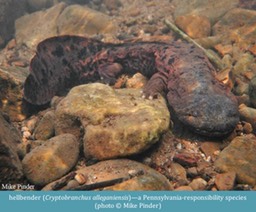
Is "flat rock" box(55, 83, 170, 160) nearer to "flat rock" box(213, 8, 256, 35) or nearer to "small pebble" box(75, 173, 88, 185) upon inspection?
"small pebble" box(75, 173, 88, 185)

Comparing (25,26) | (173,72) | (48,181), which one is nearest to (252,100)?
(173,72)

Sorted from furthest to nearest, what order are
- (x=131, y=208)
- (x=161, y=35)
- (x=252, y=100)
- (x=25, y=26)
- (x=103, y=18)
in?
(x=25, y=26) < (x=103, y=18) < (x=161, y=35) < (x=252, y=100) < (x=131, y=208)

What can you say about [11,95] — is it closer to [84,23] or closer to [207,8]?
[84,23]

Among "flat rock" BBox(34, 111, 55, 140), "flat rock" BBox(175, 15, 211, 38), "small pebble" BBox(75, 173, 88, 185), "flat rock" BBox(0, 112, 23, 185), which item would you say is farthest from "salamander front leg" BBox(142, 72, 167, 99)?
"flat rock" BBox(0, 112, 23, 185)

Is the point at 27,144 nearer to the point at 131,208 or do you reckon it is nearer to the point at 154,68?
the point at 131,208

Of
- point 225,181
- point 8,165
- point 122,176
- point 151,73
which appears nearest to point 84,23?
point 151,73

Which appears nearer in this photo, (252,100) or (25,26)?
(252,100)
